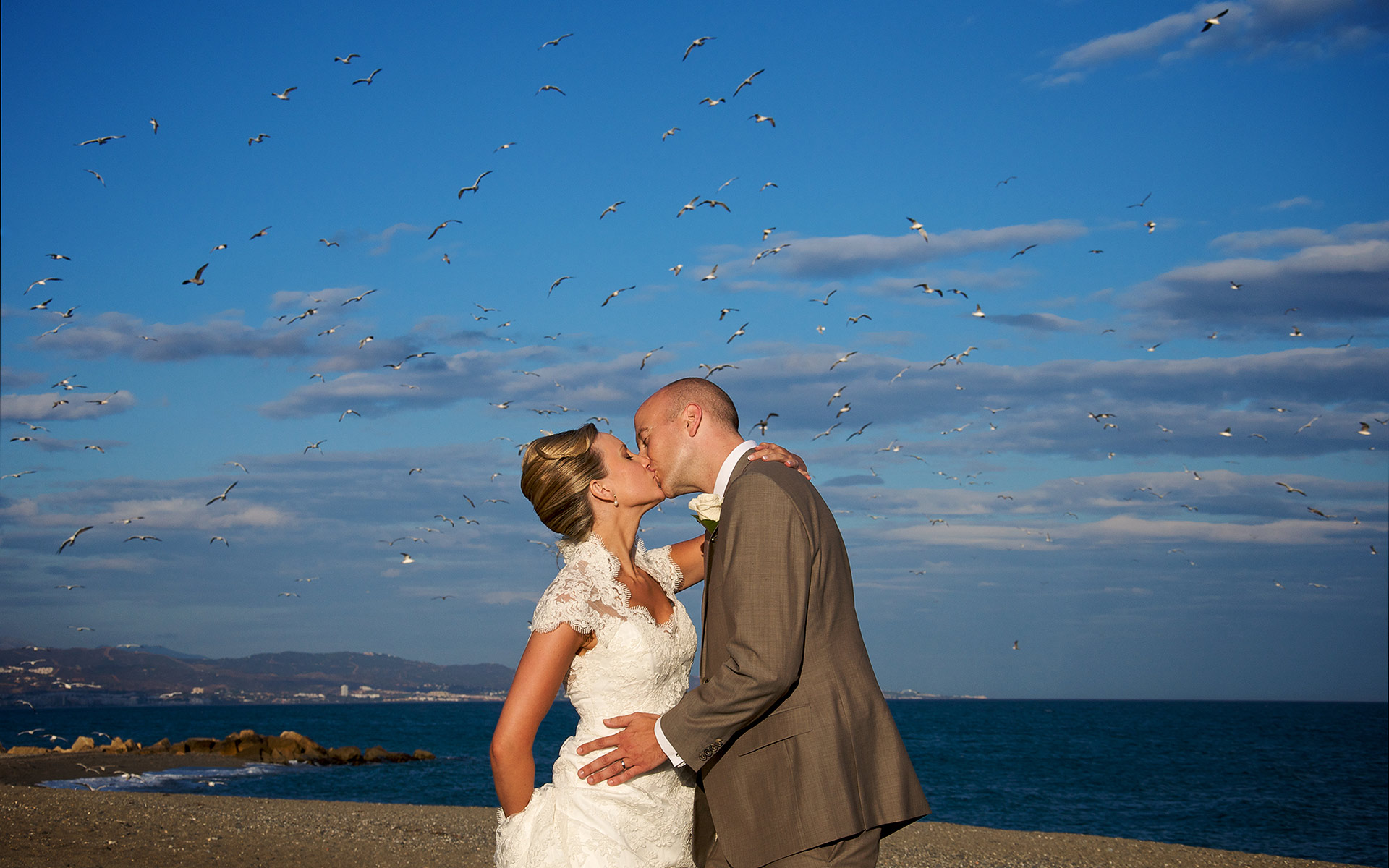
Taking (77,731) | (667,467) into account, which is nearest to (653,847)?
(667,467)

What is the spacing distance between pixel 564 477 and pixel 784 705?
130cm

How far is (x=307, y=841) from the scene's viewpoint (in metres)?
11.9

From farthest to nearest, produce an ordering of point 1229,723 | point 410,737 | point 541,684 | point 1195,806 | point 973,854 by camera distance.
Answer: point 1229,723 < point 410,737 < point 1195,806 < point 973,854 < point 541,684

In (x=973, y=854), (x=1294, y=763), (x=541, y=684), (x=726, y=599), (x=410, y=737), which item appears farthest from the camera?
(x=410, y=737)

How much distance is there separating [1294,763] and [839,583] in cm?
5661

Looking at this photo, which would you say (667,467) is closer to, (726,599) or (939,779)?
(726,599)

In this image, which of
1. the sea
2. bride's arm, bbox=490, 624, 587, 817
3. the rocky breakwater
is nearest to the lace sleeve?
bride's arm, bbox=490, 624, 587, 817

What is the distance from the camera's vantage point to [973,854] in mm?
12594

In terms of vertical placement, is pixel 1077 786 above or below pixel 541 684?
below

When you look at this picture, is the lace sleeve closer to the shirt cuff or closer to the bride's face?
the bride's face

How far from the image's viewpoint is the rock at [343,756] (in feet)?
131

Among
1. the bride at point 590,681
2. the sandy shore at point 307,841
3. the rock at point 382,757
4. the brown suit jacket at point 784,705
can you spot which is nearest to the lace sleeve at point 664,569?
the bride at point 590,681

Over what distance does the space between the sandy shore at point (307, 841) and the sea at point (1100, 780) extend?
1156 cm

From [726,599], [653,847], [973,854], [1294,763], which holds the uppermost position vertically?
[726,599]
